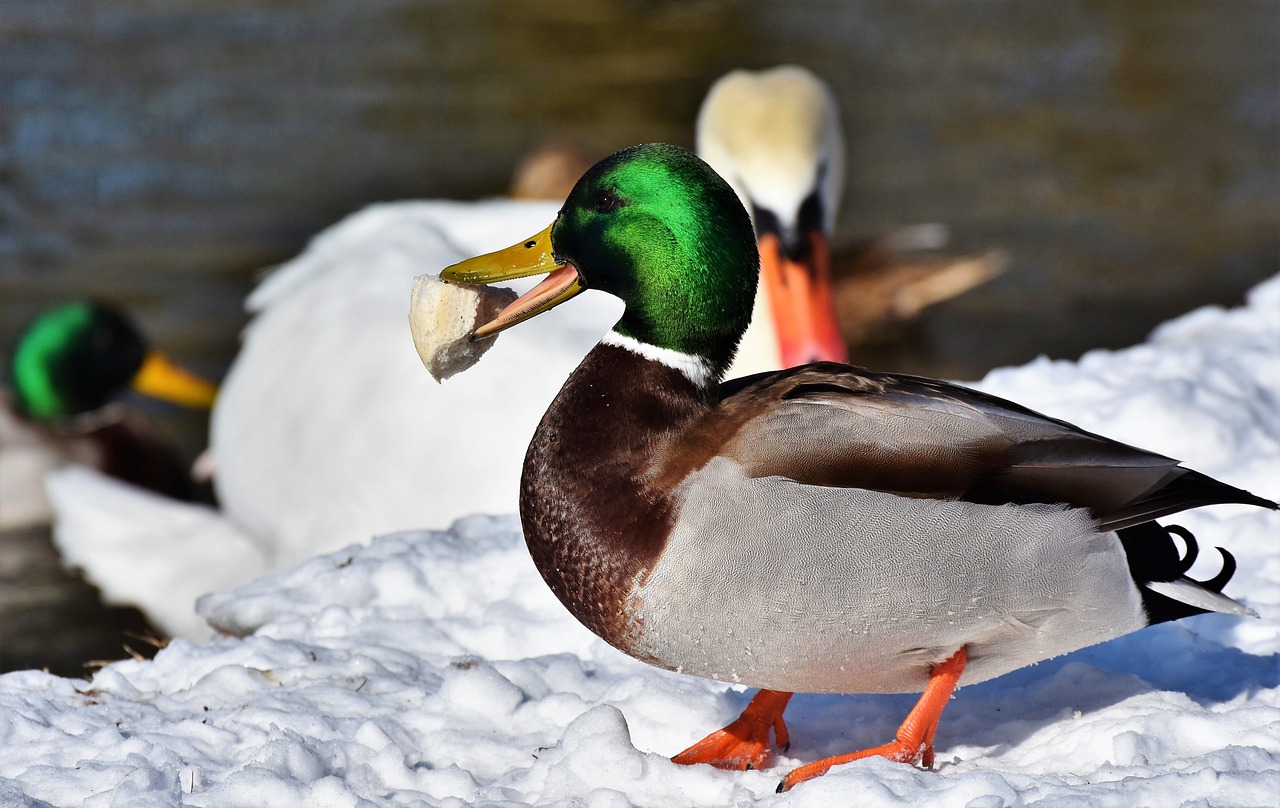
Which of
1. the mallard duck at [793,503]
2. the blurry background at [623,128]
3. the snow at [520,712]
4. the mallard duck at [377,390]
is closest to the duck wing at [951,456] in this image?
the mallard duck at [793,503]

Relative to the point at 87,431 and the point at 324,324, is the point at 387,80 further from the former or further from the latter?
the point at 324,324

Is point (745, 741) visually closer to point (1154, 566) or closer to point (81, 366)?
point (1154, 566)

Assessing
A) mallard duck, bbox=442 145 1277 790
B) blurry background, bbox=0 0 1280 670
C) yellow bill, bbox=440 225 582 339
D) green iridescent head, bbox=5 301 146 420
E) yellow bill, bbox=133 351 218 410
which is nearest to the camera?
mallard duck, bbox=442 145 1277 790

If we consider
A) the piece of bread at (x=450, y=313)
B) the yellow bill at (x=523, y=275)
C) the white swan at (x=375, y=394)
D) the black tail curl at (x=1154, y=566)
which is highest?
the yellow bill at (x=523, y=275)

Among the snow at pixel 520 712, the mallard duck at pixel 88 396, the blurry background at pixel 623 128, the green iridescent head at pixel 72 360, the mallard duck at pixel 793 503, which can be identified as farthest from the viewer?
the blurry background at pixel 623 128

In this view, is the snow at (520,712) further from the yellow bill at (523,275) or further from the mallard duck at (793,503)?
the yellow bill at (523,275)

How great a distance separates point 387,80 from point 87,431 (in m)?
5.66

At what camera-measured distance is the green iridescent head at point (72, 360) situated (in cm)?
790

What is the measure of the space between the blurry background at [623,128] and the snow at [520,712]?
4862mm

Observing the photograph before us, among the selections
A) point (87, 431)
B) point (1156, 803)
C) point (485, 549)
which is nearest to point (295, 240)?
point (87, 431)

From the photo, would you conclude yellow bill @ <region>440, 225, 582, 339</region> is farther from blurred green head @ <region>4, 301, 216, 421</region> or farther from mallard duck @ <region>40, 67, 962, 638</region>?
blurred green head @ <region>4, 301, 216, 421</region>

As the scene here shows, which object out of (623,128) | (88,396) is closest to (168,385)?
(88,396)

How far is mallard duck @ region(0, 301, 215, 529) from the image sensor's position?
25.1 ft

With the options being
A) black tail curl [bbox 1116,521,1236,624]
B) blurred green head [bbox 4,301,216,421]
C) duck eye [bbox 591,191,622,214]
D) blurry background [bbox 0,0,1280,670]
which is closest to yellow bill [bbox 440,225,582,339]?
duck eye [bbox 591,191,622,214]
